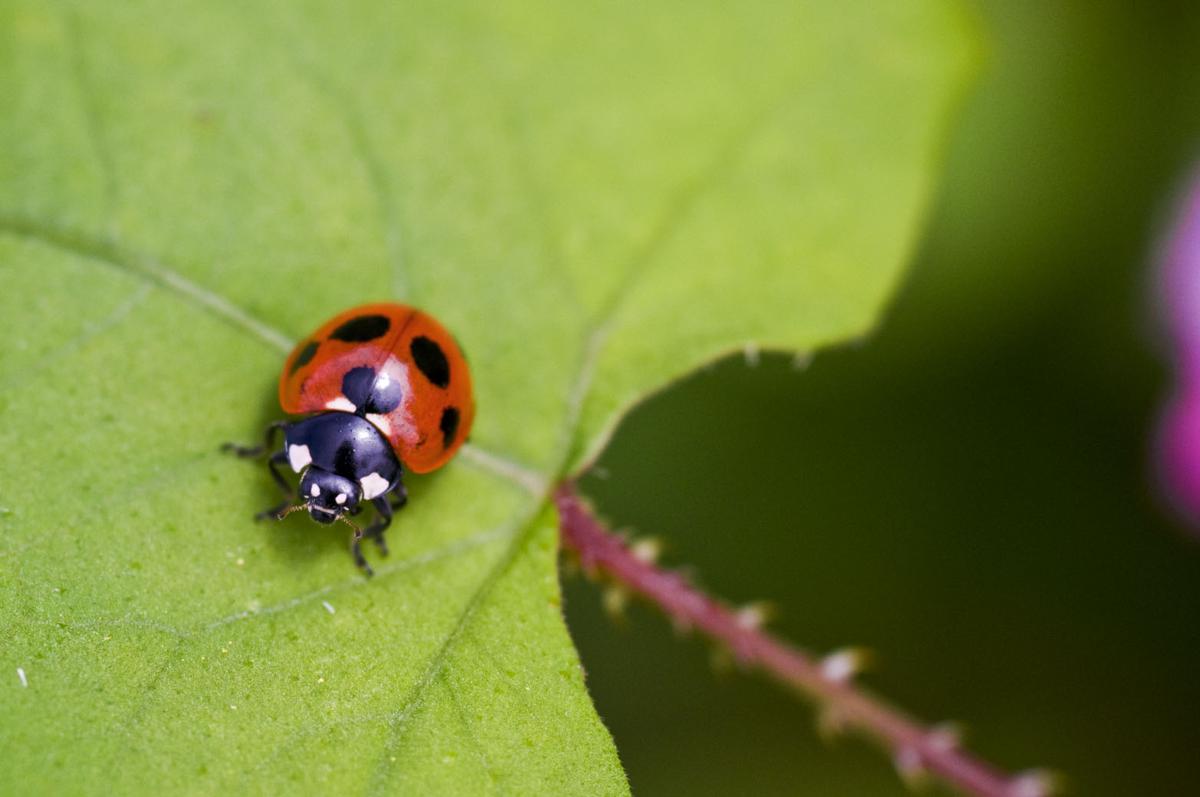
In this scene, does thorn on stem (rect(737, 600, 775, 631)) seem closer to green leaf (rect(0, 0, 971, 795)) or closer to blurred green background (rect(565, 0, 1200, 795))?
green leaf (rect(0, 0, 971, 795))

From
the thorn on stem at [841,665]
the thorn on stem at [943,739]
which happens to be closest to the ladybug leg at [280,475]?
the thorn on stem at [841,665]

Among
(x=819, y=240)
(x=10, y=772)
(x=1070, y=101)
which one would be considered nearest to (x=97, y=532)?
(x=10, y=772)

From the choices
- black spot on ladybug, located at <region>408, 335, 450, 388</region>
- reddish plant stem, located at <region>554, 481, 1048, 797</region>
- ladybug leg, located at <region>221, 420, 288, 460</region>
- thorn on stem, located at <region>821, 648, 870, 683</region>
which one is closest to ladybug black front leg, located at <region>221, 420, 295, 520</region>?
ladybug leg, located at <region>221, 420, 288, 460</region>

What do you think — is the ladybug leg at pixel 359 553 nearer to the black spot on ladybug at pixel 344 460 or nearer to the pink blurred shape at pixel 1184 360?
the black spot on ladybug at pixel 344 460

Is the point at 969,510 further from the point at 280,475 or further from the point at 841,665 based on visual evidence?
the point at 280,475

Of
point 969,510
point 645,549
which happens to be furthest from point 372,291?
point 969,510

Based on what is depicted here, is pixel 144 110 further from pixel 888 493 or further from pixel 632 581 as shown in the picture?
pixel 888 493
